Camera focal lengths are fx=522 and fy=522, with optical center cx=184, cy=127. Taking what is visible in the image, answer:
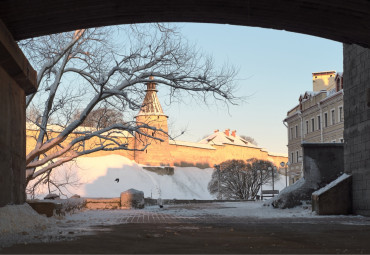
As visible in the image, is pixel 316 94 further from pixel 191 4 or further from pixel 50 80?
pixel 191 4

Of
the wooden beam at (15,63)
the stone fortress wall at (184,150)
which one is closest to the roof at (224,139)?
the stone fortress wall at (184,150)

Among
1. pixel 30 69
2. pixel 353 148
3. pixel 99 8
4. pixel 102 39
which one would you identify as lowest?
pixel 353 148

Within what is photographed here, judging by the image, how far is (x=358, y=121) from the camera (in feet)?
45.9

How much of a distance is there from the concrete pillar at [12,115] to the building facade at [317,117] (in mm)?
33813

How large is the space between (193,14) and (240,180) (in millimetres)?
43833

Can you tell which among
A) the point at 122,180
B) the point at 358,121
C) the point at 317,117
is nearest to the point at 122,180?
the point at 122,180

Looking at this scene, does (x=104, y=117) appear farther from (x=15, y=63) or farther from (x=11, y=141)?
(x=15, y=63)

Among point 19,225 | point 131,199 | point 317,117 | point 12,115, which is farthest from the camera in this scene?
point 317,117

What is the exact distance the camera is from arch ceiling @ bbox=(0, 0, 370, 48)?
741 cm

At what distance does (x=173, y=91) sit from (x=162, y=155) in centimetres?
5369

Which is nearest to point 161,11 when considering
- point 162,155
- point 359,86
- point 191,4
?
point 191,4

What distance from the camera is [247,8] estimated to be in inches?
316

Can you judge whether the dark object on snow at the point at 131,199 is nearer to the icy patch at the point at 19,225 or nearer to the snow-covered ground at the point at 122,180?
the icy patch at the point at 19,225

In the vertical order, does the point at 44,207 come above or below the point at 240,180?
above
